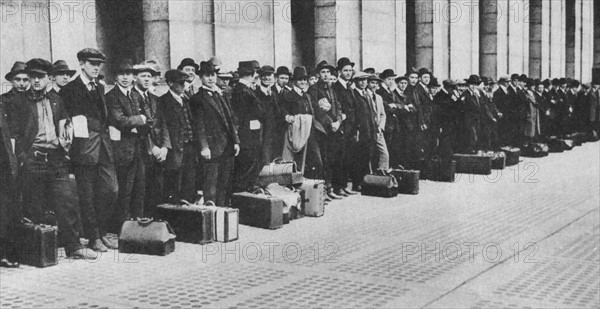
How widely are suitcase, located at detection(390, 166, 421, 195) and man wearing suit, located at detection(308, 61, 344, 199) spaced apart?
43.7 inches

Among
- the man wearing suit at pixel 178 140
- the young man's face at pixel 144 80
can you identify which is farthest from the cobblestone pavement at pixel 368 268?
the young man's face at pixel 144 80

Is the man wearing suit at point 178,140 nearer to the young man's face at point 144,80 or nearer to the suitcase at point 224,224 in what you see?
the young man's face at point 144,80

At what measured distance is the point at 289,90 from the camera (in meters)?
Answer: 11.5

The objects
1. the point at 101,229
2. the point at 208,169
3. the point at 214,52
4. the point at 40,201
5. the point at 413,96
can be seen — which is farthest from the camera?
the point at 413,96

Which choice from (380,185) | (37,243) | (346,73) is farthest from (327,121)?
(37,243)

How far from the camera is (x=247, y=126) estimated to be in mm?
10453

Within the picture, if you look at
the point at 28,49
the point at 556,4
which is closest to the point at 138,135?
the point at 28,49

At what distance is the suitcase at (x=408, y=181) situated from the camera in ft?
42.1

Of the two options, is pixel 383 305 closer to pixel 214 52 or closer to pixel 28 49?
pixel 28 49

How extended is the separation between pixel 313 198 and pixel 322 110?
5.96 ft

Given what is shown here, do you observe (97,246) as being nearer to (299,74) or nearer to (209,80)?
(209,80)

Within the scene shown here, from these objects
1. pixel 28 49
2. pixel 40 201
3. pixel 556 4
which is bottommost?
pixel 40 201

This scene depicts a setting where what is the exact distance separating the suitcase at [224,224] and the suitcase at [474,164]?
8.15 m

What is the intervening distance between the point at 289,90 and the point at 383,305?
5.74 metres
